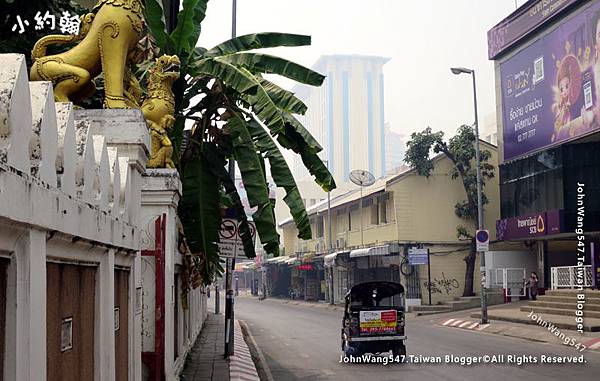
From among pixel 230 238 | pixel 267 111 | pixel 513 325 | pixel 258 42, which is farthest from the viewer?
pixel 513 325

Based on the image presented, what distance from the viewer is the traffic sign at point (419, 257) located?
36.7 metres

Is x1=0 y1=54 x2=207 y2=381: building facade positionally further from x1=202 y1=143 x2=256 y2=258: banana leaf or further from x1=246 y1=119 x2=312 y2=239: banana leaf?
x1=202 y1=143 x2=256 y2=258: banana leaf

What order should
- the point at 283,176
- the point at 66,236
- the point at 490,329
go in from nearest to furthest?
1. the point at 66,236
2. the point at 283,176
3. the point at 490,329

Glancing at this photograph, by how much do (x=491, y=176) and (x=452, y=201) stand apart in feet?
8.53

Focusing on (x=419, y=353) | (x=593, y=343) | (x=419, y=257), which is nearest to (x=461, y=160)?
(x=419, y=257)

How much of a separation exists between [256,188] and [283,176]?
777mm

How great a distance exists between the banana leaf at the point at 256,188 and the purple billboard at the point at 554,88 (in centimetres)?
1947

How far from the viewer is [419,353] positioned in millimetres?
18719

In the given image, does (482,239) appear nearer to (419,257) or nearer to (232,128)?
(419,257)

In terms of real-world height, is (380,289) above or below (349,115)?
below

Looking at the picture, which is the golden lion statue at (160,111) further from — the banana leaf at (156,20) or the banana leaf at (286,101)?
the banana leaf at (286,101)

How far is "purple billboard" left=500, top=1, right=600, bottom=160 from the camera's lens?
28.0 m

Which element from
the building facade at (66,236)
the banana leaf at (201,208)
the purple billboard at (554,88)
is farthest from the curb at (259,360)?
the purple billboard at (554,88)

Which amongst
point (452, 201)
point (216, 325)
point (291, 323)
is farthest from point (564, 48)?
point (216, 325)
